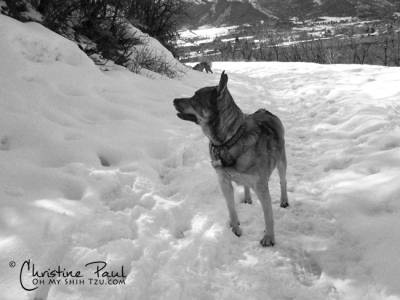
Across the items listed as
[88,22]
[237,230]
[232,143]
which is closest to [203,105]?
[232,143]

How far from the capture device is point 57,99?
17.3ft

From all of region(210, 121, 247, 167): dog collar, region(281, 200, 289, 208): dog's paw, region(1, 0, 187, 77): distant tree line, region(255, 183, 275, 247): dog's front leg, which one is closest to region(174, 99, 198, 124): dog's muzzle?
region(210, 121, 247, 167): dog collar

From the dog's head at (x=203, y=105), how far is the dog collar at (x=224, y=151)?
323 mm

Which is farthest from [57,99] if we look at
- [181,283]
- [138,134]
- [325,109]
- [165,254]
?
[325,109]

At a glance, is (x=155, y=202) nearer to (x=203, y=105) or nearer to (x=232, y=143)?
(x=232, y=143)

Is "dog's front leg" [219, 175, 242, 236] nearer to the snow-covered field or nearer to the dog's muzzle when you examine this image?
the snow-covered field

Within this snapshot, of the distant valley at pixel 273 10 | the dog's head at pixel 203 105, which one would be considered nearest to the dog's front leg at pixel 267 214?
the dog's head at pixel 203 105

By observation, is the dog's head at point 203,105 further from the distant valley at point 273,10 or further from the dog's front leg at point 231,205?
the distant valley at point 273,10

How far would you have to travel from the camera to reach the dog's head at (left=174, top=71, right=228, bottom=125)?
10.1ft

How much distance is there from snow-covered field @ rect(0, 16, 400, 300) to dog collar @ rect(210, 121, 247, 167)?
804mm

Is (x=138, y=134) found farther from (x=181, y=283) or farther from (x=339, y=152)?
(x=339, y=152)

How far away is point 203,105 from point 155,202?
1.39 meters

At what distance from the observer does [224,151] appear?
3182mm

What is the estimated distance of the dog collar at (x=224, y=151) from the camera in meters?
3.17
